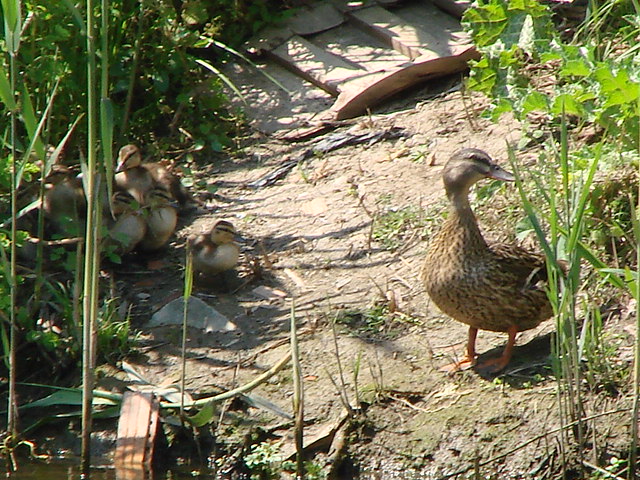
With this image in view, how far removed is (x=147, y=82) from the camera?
28.0ft

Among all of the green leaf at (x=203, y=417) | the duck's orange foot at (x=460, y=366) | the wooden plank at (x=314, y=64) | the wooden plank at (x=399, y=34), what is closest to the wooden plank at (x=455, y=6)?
the wooden plank at (x=399, y=34)

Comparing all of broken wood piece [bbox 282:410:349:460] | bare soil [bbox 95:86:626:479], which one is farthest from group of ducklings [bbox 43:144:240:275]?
broken wood piece [bbox 282:410:349:460]

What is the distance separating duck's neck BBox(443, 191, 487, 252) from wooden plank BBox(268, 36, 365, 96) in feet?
9.46

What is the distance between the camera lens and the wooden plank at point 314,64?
28.5ft

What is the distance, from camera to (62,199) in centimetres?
734

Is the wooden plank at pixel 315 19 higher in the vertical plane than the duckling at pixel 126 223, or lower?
higher

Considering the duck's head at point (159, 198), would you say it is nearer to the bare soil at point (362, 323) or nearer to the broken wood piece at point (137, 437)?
the bare soil at point (362, 323)

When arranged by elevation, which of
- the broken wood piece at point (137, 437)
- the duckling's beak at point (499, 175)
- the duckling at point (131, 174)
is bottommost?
the broken wood piece at point (137, 437)

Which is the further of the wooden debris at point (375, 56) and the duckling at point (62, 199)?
the wooden debris at point (375, 56)

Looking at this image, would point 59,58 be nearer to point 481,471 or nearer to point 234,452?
point 234,452

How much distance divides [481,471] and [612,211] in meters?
1.79

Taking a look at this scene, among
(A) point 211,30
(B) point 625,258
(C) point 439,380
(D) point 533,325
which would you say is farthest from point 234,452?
(A) point 211,30

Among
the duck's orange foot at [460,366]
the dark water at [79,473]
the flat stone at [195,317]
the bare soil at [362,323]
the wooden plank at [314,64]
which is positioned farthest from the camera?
the wooden plank at [314,64]

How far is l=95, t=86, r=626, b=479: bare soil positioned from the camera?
5586mm
